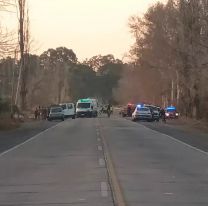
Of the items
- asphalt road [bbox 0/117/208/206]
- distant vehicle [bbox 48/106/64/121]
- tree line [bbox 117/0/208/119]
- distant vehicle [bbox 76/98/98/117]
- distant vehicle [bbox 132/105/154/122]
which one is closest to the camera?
asphalt road [bbox 0/117/208/206]

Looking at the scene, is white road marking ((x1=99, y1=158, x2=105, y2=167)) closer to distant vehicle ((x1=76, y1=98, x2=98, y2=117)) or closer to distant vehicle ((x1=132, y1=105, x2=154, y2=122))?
distant vehicle ((x1=132, y1=105, x2=154, y2=122))

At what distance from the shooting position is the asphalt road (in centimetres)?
1215

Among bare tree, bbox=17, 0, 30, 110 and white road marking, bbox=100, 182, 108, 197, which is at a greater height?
bare tree, bbox=17, 0, 30, 110

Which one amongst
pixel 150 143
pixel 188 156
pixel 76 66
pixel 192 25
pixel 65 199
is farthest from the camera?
pixel 76 66

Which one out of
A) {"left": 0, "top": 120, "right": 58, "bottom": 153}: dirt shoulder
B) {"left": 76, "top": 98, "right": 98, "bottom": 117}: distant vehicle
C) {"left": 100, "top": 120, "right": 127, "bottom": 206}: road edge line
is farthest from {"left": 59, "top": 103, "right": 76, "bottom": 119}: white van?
{"left": 100, "top": 120, "right": 127, "bottom": 206}: road edge line

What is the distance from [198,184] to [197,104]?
170ft

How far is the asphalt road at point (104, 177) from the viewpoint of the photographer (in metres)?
12.1

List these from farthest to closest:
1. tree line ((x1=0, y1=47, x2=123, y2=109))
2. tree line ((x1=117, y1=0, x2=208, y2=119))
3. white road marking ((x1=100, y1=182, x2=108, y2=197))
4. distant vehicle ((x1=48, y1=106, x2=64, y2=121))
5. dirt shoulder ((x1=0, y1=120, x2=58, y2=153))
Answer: tree line ((x1=0, y1=47, x2=123, y2=109)) < distant vehicle ((x1=48, y1=106, x2=64, y2=121)) < tree line ((x1=117, y1=0, x2=208, y2=119)) < dirt shoulder ((x1=0, y1=120, x2=58, y2=153)) < white road marking ((x1=100, y1=182, x2=108, y2=197))

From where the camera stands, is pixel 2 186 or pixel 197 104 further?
pixel 197 104

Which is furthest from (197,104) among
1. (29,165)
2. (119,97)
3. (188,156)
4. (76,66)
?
(76,66)

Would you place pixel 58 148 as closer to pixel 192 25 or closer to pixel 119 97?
pixel 192 25

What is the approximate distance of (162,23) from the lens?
83438 mm

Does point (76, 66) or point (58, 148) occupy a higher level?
point (76, 66)

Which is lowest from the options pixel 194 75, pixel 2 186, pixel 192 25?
pixel 2 186
